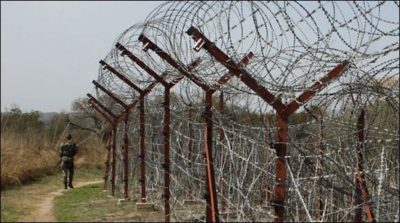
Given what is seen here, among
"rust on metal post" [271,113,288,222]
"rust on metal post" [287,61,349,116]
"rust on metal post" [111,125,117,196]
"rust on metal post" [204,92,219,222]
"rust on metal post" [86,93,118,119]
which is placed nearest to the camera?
"rust on metal post" [287,61,349,116]

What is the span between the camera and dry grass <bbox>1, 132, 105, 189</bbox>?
16438 millimetres

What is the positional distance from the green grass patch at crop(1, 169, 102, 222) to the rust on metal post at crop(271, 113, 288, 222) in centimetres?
734

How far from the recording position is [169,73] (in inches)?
269

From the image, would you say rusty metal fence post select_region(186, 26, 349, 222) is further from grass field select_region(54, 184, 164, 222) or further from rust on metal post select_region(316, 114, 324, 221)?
grass field select_region(54, 184, 164, 222)

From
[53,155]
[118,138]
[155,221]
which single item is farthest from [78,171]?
[155,221]

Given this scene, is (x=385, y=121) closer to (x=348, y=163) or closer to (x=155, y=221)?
(x=348, y=163)

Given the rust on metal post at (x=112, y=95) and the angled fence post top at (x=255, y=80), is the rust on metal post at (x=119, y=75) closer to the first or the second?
the rust on metal post at (x=112, y=95)

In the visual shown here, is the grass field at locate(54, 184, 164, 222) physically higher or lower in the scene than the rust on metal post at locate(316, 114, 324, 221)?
lower

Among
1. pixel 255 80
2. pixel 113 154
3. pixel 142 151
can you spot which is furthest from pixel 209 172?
pixel 113 154

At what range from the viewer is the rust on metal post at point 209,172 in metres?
5.93

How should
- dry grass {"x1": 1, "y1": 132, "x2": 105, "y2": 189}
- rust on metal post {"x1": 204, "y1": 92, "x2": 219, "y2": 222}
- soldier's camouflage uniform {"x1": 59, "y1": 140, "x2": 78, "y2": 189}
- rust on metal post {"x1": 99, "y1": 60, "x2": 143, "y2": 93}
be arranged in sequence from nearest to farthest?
rust on metal post {"x1": 204, "y1": 92, "x2": 219, "y2": 222} → rust on metal post {"x1": 99, "y1": 60, "x2": 143, "y2": 93} → soldier's camouflage uniform {"x1": 59, "y1": 140, "x2": 78, "y2": 189} → dry grass {"x1": 1, "y1": 132, "x2": 105, "y2": 189}

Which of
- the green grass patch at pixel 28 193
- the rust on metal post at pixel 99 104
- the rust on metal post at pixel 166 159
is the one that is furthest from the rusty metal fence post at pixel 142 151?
the rust on metal post at pixel 99 104

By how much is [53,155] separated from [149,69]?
13784mm

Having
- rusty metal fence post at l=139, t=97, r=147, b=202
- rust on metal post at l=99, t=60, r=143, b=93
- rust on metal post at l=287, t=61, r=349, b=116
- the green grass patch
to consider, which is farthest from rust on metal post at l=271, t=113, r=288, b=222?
the green grass patch
